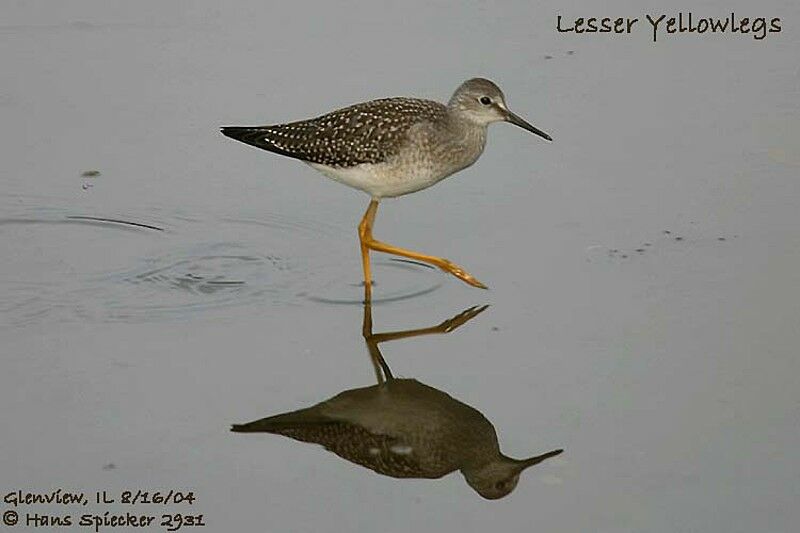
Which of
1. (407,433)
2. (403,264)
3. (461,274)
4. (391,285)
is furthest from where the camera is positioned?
(403,264)

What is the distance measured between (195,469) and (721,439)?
2173 mm

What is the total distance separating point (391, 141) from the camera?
849 cm

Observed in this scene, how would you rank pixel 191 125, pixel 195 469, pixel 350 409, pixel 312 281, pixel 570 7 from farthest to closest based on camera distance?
pixel 570 7, pixel 191 125, pixel 312 281, pixel 350 409, pixel 195 469

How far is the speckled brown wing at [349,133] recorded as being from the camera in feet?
27.9

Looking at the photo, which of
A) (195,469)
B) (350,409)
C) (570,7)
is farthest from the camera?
(570,7)

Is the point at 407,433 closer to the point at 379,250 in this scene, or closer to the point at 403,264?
the point at 379,250

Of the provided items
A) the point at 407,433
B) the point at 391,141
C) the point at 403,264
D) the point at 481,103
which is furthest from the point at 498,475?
the point at 481,103

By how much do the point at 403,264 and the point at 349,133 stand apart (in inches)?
29.9

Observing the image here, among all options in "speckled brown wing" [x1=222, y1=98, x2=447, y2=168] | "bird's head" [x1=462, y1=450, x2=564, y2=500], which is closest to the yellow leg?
"speckled brown wing" [x1=222, y1=98, x2=447, y2=168]

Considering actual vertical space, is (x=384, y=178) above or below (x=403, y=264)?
above

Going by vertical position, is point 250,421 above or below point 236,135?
below

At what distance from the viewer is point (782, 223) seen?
346 inches

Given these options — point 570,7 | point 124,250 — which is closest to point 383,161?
point 124,250

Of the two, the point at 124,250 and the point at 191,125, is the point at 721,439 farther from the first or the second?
the point at 191,125
